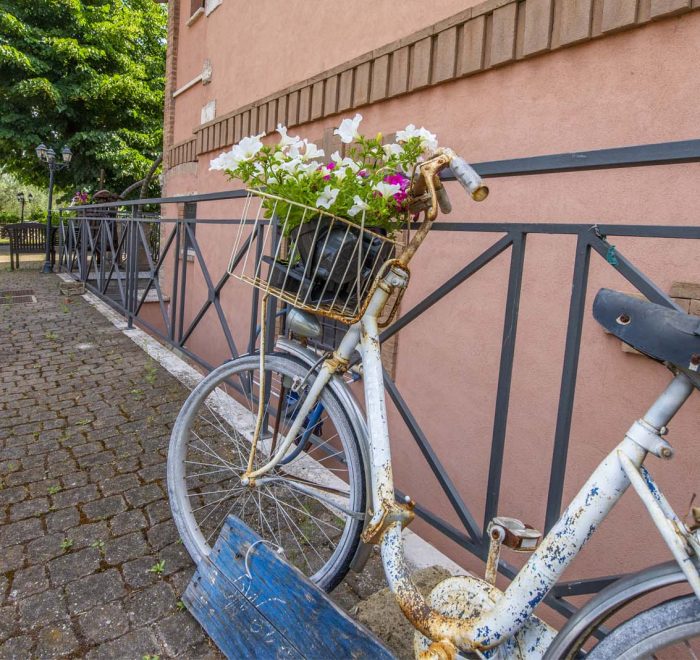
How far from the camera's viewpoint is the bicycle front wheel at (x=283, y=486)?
1636mm

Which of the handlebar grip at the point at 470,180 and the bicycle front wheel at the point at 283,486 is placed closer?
the handlebar grip at the point at 470,180

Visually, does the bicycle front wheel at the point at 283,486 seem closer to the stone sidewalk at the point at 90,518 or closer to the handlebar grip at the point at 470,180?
the stone sidewalk at the point at 90,518

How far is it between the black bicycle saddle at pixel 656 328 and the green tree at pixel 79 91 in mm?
18741

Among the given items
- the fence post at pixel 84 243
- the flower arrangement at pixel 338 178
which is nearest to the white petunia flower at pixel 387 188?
the flower arrangement at pixel 338 178

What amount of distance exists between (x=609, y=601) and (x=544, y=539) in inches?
6.5

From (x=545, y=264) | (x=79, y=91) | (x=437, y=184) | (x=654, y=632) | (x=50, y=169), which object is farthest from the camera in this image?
(x=79, y=91)

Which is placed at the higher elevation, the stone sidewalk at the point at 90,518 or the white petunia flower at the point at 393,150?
the white petunia flower at the point at 393,150

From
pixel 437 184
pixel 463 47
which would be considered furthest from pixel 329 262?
pixel 463 47

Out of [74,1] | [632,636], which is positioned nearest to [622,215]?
[632,636]

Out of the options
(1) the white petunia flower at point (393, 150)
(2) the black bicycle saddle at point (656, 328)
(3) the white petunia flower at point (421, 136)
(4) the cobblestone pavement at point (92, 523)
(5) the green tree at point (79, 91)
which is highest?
(5) the green tree at point (79, 91)

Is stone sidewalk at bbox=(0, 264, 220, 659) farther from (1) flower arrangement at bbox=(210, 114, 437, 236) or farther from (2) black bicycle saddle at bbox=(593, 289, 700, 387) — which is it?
(2) black bicycle saddle at bbox=(593, 289, 700, 387)

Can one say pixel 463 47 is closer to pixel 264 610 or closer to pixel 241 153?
pixel 241 153

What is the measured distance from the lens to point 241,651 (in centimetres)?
152

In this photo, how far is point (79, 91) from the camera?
16.9 meters
